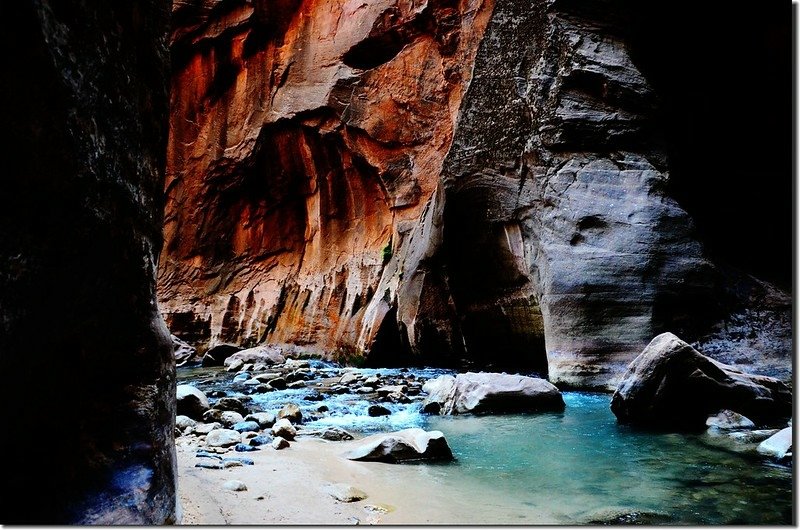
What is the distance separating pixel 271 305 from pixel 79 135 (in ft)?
57.5

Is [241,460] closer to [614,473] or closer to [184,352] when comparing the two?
[614,473]

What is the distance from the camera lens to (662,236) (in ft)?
26.6

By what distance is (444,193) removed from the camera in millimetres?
10734

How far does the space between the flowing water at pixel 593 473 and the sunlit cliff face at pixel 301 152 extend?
9.16m

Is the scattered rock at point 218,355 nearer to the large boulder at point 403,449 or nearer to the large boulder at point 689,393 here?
the large boulder at point 403,449

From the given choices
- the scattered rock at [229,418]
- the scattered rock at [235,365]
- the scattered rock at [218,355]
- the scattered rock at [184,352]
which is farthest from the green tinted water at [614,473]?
the scattered rock at [184,352]

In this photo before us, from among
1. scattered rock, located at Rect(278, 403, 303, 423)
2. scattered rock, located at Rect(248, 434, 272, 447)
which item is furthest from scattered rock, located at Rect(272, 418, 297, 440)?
scattered rock, located at Rect(278, 403, 303, 423)

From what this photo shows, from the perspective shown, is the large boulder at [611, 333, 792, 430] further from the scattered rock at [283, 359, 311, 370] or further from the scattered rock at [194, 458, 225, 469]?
the scattered rock at [283, 359, 311, 370]

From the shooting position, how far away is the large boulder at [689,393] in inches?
206

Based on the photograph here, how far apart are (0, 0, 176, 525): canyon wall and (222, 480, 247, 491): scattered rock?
0.94m

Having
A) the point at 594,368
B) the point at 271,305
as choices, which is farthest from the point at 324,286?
the point at 594,368

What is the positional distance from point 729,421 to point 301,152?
1689cm

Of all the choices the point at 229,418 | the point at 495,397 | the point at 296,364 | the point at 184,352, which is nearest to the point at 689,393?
the point at 495,397

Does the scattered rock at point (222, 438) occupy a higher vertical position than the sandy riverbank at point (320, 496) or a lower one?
lower
